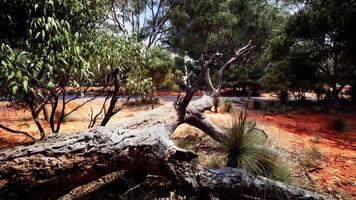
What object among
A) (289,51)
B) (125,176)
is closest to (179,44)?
(289,51)

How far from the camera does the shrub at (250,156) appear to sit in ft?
9.82

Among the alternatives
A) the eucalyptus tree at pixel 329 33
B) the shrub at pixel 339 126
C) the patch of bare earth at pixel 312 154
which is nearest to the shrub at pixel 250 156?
the patch of bare earth at pixel 312 154

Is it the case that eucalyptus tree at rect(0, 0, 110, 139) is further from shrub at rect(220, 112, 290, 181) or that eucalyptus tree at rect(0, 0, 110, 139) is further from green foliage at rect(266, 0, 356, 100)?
green foliage at rect(266, 0, 356, 100)

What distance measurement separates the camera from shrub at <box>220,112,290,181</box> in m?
2.99

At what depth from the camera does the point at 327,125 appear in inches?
302

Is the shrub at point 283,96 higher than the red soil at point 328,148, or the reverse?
the shrub at point 283,96

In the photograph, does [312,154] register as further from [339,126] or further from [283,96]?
[283,96]

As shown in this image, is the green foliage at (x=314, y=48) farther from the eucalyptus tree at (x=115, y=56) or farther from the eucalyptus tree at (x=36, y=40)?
the eucalyptus tree at (x=36, y=40)

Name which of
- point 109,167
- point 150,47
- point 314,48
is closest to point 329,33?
point 314,48

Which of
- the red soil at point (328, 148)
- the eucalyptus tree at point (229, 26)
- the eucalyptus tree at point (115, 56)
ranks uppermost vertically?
the eucalyptus tree at point (229, 26)

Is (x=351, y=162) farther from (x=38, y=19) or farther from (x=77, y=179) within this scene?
(x=38, y=19)

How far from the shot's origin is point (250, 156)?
3041mm

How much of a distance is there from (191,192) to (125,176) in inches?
31.3

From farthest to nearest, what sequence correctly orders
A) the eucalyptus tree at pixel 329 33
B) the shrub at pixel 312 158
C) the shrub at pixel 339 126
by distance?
the eucalyptus tree at pixel 329 33 → the shrub at pixel 339 126 → the shrub at pixel 312 158
